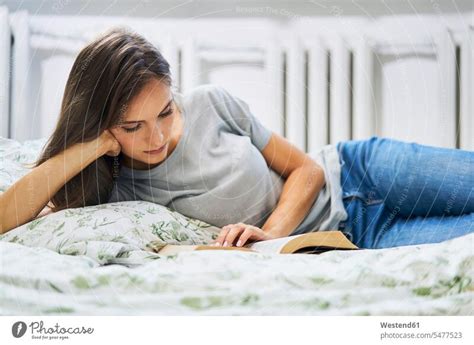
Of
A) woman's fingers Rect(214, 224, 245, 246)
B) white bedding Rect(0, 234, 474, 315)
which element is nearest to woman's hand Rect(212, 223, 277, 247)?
woman's fingers Rect(214, 224, 245, 246)

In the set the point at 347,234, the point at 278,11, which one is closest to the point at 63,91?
the point at 278,11

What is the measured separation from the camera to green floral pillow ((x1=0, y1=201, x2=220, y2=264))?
66cm

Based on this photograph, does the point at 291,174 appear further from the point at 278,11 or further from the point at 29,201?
the point at 29,201

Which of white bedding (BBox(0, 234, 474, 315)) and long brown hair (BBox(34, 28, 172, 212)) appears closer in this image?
white bedding (BBox(0, 234, 474, 315))

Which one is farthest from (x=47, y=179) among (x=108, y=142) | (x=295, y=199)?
(x=295, y=199)

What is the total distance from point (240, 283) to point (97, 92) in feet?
0.91

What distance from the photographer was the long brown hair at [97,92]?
0.71 m

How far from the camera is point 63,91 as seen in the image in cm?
74

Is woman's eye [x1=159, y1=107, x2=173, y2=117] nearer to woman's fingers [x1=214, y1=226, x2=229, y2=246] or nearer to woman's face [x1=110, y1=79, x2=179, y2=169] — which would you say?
woman's face [x1=110, y1=79, x2=179, y2=169]

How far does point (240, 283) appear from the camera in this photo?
23.4 inches
